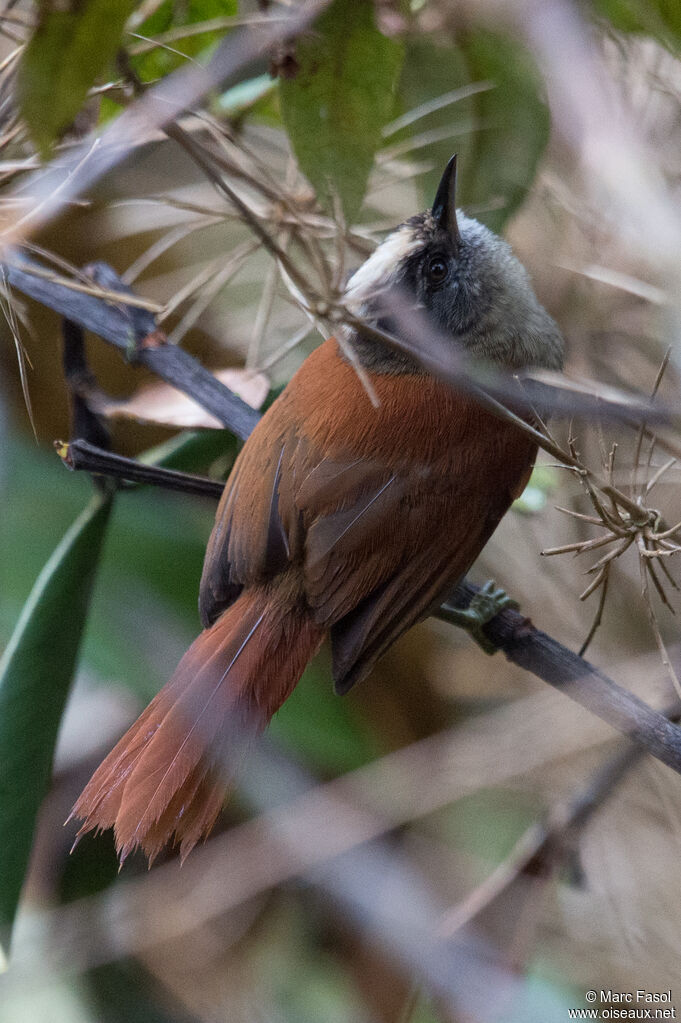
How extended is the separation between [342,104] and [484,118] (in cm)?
41

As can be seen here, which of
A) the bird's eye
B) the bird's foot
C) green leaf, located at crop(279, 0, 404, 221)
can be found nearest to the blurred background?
green leaf, located at crop(279, 0, 404, 221)

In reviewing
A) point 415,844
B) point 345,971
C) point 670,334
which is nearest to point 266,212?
point 670,334

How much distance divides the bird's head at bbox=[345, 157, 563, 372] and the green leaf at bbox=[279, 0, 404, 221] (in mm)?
437

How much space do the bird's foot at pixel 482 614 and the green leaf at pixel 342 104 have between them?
66 centimetres

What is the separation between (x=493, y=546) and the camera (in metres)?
2.14

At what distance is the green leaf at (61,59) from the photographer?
711 millimetres

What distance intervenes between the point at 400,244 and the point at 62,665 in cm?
89

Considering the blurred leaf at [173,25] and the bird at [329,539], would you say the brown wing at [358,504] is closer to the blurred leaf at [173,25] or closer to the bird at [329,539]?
the bird at [329,539]

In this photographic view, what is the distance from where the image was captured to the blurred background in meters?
1.30

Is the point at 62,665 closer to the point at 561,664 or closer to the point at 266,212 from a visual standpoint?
the point at 561,664

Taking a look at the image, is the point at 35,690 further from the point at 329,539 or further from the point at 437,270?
the point at 437,270

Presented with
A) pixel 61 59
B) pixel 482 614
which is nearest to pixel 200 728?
pixel 482 614

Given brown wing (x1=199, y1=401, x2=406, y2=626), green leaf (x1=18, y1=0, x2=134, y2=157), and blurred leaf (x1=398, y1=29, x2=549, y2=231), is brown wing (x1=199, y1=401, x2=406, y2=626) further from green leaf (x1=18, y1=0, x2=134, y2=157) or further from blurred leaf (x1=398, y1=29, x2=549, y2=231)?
green leaf (x1=18, y1=0, x2=134, y2=157)

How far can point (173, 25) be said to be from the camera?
1.36m
